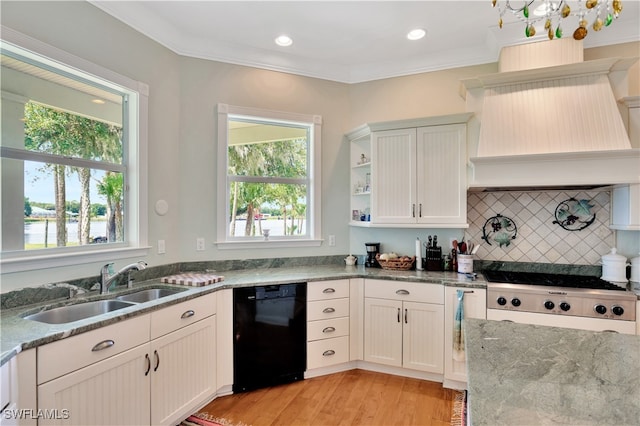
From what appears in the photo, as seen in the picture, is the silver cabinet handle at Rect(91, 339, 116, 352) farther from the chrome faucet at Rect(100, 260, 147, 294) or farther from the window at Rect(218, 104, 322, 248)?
the window at Rect(218, 104, 322, 248)

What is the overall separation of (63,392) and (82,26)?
220cm

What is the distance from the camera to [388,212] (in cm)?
311

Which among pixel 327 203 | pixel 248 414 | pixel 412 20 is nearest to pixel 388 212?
pixel 327 203

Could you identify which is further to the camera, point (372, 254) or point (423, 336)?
point (372, 254)

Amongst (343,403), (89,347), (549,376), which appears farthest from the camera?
(343,403)

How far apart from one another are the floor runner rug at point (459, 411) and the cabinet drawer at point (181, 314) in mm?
1837

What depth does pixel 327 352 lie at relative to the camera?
2822 mm

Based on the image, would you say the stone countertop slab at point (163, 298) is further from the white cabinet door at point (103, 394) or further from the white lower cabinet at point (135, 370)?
the white cabinet door at point (103, 394)

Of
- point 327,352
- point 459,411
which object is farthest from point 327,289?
point 459,411

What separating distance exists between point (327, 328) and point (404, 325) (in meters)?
0.65

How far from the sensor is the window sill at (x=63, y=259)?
72.1 inches

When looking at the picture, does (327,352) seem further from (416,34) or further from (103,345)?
(416,34)

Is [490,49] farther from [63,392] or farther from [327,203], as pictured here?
[63,392]

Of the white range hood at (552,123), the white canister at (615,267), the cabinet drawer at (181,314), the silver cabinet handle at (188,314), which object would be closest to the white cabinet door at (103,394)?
the cabinet drawer at (181,314)
